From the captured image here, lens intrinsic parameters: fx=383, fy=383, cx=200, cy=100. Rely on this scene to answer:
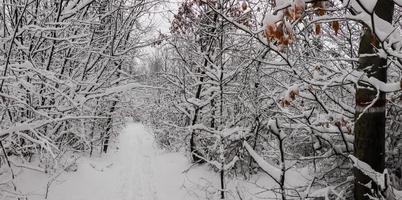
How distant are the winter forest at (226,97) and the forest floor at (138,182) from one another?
5 centimetres

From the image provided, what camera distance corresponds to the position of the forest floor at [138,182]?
7.93 meters

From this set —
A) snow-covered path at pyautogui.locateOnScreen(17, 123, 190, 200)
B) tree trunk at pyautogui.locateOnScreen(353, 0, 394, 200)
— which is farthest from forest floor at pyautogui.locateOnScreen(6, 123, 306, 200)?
tree trunk at pyautogui.locateOnScreen(353, 0, 394, 200)

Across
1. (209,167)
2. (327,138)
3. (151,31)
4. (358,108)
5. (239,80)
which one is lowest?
(209,167)

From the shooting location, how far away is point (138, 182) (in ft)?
39.4

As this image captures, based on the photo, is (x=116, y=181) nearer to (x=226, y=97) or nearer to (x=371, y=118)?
(x=226, y=97)

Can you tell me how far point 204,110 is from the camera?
10875 millimetres

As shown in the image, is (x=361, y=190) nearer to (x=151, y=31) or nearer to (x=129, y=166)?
(x=151, y=31)

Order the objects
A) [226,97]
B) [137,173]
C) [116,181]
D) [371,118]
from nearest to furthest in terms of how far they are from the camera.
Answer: [371,118] < [226,97] < [116,181] < [137,173]

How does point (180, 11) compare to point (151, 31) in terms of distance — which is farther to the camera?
point (151, 31)

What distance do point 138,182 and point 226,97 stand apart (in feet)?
Answer: 14.1

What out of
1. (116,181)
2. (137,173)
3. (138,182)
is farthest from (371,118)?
(137,173)

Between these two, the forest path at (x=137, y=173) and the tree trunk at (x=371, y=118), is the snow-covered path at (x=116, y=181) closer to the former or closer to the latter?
the forest path at (x=137, y=173)

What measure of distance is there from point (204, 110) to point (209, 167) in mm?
1600

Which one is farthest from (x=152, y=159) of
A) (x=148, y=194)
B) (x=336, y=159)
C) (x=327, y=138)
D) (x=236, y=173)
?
(x=327, y=138)
